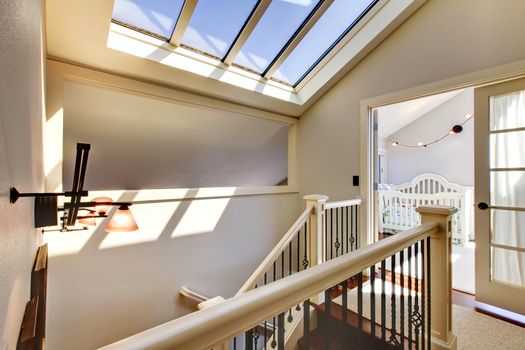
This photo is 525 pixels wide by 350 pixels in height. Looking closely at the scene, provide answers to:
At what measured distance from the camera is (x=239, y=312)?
57cm

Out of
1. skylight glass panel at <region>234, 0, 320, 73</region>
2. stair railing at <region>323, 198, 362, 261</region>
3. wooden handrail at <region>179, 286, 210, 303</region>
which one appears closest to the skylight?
skylight glass panel at <region>234, 0, 320, 73</region>

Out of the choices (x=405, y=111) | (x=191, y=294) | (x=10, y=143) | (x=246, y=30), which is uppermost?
(x=246, y=30)

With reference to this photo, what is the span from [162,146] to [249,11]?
2128mm

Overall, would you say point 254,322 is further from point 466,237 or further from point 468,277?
point 466,237

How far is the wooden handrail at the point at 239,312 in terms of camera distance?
468mm

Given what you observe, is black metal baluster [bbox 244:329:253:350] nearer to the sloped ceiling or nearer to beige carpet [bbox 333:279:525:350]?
beige carpet [bbox 333:279:525:350]

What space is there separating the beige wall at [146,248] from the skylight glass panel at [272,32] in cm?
58

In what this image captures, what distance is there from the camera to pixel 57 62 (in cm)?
211

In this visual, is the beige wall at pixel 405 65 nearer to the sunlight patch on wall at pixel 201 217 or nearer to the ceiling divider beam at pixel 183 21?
the sunlight patch on wall at pixel 201 217

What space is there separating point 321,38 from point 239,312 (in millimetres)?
3090

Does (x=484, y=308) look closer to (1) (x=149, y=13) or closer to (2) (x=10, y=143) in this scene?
(2) (x=10, y=143)

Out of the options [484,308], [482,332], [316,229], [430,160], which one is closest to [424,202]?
[430,160]

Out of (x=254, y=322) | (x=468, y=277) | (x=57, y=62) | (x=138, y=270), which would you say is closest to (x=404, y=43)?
(x=468, y=277)

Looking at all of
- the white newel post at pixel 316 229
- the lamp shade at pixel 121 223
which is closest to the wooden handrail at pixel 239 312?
the lamp shade at pixel 121 223
